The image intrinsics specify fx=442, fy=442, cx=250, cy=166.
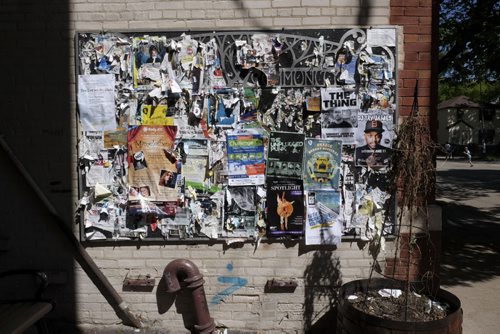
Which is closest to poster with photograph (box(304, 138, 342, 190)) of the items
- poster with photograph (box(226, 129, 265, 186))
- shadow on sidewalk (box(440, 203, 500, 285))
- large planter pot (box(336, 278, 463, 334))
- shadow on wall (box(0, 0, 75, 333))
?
poster with photograph (box(226, 129, 265, 186))

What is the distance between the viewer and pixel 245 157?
3803 mm

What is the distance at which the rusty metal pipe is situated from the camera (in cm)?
375

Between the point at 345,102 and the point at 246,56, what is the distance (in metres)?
0.93

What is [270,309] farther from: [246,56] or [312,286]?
[246,56]

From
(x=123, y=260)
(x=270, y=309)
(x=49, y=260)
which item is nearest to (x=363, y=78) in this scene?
(x=270, y=309)

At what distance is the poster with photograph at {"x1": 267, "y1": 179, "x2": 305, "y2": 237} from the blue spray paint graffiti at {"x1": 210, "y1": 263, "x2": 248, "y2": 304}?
1.71 ft

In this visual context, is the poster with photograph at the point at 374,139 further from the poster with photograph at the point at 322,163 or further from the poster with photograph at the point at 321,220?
the poster with photograph at the point at 321,220

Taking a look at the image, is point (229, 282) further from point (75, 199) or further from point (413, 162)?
point (413, 162)

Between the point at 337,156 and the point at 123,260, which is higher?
the point at 337,156

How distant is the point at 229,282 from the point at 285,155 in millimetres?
1217

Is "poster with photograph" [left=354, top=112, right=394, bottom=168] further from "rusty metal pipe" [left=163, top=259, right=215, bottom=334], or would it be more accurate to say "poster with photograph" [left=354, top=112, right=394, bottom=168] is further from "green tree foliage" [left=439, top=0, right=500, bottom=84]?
"green tree foliage" [left=439, top=0, right=500, bottom=84]

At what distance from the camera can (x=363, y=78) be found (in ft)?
12.3

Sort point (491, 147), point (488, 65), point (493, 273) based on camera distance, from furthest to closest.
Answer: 1. point (491, 147)
2. point (488, 65)
3. point (493, 273)

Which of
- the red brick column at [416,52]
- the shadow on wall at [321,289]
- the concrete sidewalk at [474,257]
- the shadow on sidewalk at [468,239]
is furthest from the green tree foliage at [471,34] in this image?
the shadow on wall at [321,289]
